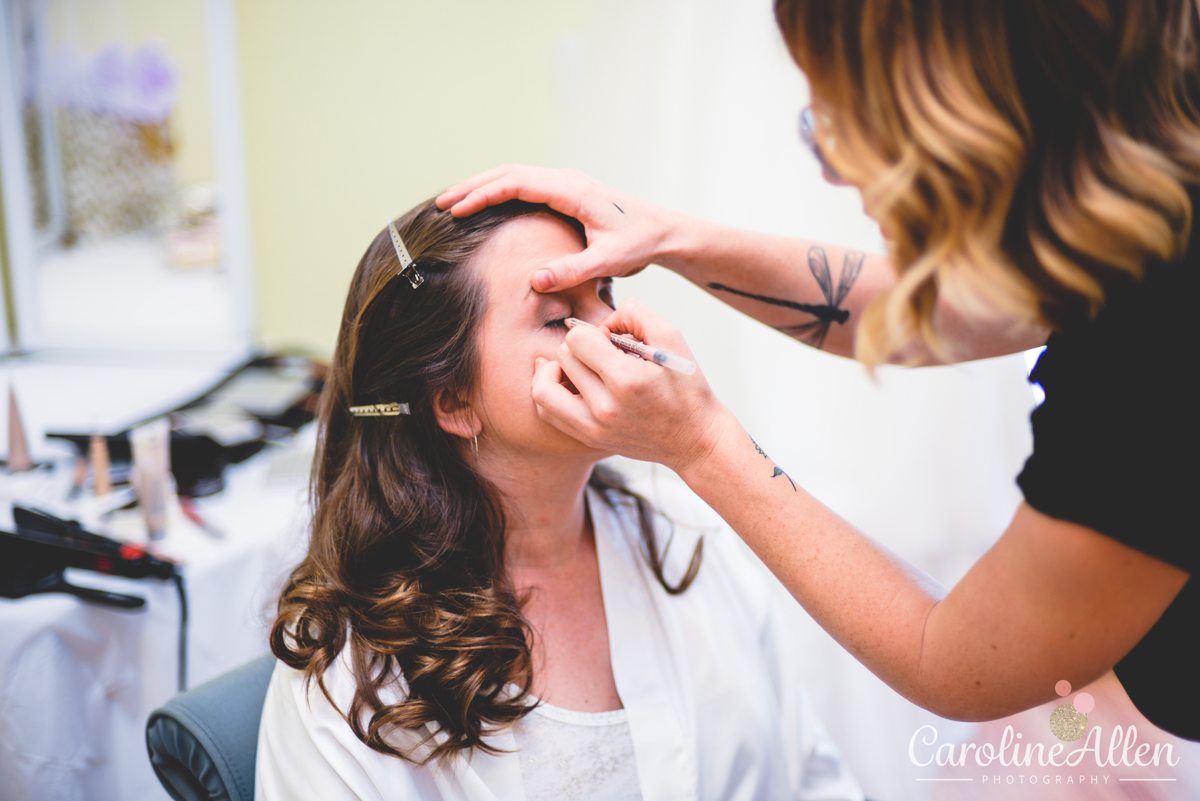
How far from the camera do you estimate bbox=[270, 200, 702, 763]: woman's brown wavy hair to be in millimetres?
835

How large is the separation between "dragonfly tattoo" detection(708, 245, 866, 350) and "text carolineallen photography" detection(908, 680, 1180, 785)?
0.62 meters

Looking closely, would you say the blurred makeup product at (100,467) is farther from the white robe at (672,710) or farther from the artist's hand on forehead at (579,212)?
the artist's hand on forehead at (579,212)

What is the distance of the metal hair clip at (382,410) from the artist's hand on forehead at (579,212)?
0.26m

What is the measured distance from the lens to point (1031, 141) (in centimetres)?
54

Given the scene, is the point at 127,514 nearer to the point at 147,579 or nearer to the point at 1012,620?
the point at 147,579

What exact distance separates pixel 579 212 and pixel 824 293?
1.30 feet

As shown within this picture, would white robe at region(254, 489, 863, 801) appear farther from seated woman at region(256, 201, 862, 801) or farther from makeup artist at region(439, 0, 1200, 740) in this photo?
makeup artist at region(439, 0, 1200, 740)

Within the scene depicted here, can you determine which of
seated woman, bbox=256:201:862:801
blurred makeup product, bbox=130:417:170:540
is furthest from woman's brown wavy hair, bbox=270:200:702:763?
blurred makeup product, bbox=130:417:170:540

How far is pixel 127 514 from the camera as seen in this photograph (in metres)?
1.39

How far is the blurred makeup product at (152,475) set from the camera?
4.24 feet

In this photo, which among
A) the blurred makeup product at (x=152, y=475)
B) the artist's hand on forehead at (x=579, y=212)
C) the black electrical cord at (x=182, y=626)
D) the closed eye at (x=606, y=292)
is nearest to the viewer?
the artist's hand on forehead at (x=579, y=212)

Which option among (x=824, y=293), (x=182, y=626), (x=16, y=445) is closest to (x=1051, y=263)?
(x=824, y=293)
